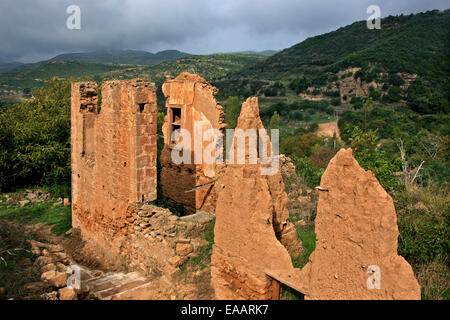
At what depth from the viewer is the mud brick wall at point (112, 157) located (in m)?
7.07

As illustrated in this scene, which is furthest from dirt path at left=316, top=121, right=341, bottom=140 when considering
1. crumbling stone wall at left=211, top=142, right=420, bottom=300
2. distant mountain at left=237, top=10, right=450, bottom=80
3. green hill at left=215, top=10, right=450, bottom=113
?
crumbling stone wall at left=211, top=142, right=420, bottom=300

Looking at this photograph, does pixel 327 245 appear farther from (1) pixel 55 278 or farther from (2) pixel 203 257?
(1) pixel 55 278

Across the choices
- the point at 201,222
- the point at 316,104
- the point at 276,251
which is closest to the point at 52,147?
the point at 201,222

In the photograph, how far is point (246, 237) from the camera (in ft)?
16.5

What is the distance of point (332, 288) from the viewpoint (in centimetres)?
403

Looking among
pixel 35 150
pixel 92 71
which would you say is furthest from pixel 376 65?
pixel 35 150

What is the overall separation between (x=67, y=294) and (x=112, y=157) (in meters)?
3.21

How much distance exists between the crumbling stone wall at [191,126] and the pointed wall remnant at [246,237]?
4397mm

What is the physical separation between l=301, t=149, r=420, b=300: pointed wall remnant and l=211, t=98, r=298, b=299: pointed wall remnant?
0.61 metres

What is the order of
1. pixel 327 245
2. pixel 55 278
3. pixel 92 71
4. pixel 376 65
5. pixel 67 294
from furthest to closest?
pixel 92 71 → pixel 376 65 → pixel 55 278 → pixel 67 294 → pixel 327 245

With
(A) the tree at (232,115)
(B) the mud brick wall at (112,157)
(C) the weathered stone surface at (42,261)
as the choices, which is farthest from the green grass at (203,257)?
(A) the tree at (232,115)

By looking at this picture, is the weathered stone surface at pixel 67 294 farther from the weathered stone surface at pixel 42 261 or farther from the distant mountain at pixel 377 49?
the distant mountain at pixel 377 49

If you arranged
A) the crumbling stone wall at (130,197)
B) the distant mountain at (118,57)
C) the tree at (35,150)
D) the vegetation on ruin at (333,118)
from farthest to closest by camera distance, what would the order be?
the distant mountain at (118,57), the tree at (35,150), the vegetation on ruin at (333,118), the crumbling stone wall at (130,197)
